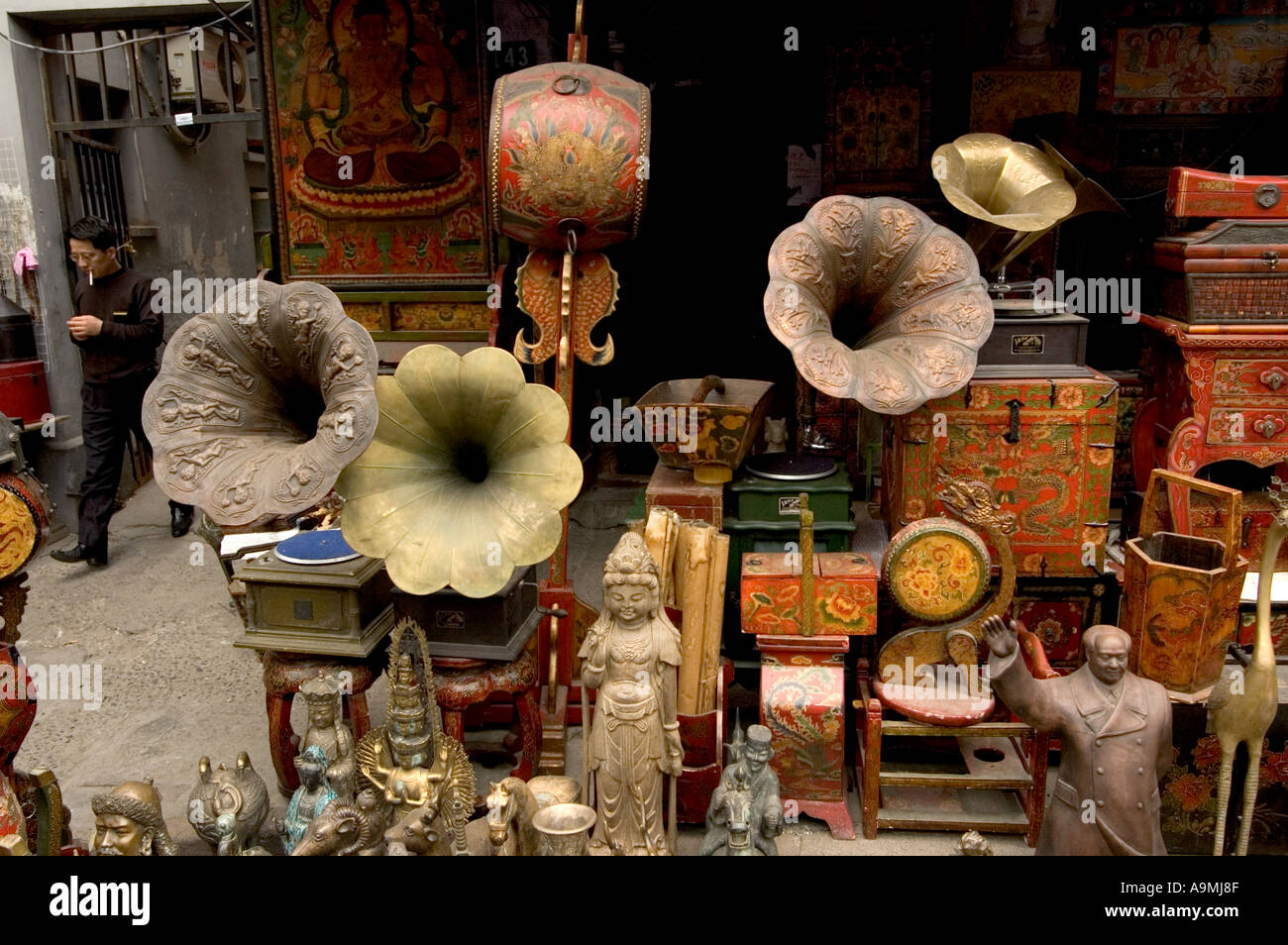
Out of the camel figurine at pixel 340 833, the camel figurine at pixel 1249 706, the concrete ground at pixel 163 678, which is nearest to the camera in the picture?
the camel figurine at pixel 340 833

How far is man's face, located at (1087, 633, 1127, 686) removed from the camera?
292 cm

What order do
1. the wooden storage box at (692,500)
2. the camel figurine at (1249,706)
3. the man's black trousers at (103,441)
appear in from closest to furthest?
1. the camel figurine at (1249,706)
2. the wooden storage box at (692,500)
3. the man's black trousers at (103,441)

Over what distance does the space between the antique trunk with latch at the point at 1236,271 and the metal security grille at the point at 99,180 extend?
21.5 ft

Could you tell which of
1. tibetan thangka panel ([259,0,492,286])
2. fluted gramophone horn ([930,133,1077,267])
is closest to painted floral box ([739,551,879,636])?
fluted gramophone horn ([930,133,1077,267])

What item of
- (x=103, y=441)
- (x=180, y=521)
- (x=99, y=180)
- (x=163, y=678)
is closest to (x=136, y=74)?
(x=99, y=180)

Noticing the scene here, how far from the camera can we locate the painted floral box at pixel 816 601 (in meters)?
3.60

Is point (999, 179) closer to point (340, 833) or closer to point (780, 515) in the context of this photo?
point (780, 515)

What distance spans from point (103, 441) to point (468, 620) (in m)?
3.41

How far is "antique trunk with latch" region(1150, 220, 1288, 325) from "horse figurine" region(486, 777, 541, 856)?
3.33m

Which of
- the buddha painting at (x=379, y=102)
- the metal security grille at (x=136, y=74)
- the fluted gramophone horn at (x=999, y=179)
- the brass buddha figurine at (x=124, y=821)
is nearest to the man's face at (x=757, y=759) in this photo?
the brass buddha figurine at (x=124, y=821)

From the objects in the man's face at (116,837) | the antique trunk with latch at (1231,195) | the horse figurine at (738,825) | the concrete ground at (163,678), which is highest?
the antique trunk with latch at (1231,195)

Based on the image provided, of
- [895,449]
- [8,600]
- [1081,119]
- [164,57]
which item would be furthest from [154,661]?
[1081,119]

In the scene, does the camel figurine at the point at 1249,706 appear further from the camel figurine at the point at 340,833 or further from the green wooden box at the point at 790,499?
the camel figurine at the point at 340,833

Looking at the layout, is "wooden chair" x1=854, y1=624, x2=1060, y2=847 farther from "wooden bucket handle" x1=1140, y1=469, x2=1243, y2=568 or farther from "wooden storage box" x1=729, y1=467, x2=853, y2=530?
"wooden storage box" x1=729, y1=467, x2=853, y2=530
